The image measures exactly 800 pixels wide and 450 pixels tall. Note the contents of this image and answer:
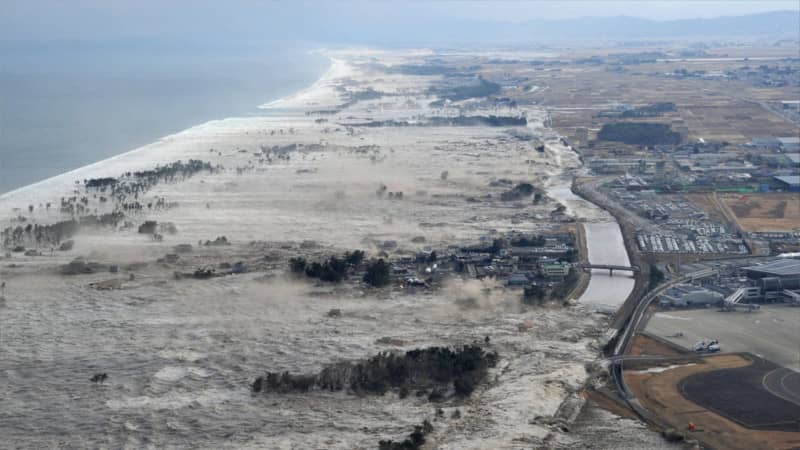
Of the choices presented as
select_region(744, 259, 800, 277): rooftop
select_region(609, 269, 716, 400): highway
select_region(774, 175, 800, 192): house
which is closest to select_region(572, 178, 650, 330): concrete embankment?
select_region(609, 269, 716, 400): highway

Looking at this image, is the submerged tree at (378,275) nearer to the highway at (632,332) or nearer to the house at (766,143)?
the highway at (632,332)

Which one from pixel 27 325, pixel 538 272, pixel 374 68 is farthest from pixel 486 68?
pixel 27 325

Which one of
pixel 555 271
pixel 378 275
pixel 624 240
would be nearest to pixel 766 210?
pixel 624 240

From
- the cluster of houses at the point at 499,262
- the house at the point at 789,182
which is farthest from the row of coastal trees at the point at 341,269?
the house at the point at 789,182

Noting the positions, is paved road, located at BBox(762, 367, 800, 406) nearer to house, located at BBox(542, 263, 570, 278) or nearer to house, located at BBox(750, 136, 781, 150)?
house, located at BBox(542, 263, 570, 278)

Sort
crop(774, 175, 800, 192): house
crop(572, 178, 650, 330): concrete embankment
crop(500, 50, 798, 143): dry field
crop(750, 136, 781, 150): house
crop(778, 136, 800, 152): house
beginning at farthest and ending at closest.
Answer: crop(500, 50, 798, 143): dry field < crop(750, 136, 781, 150): house < crop(778, 136, 800, 152): house < crop(774, 175, 800, 192): house < crop(572, 178, 650, 330): concrete embankment

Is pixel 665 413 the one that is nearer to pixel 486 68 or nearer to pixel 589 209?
pixel 589 209
